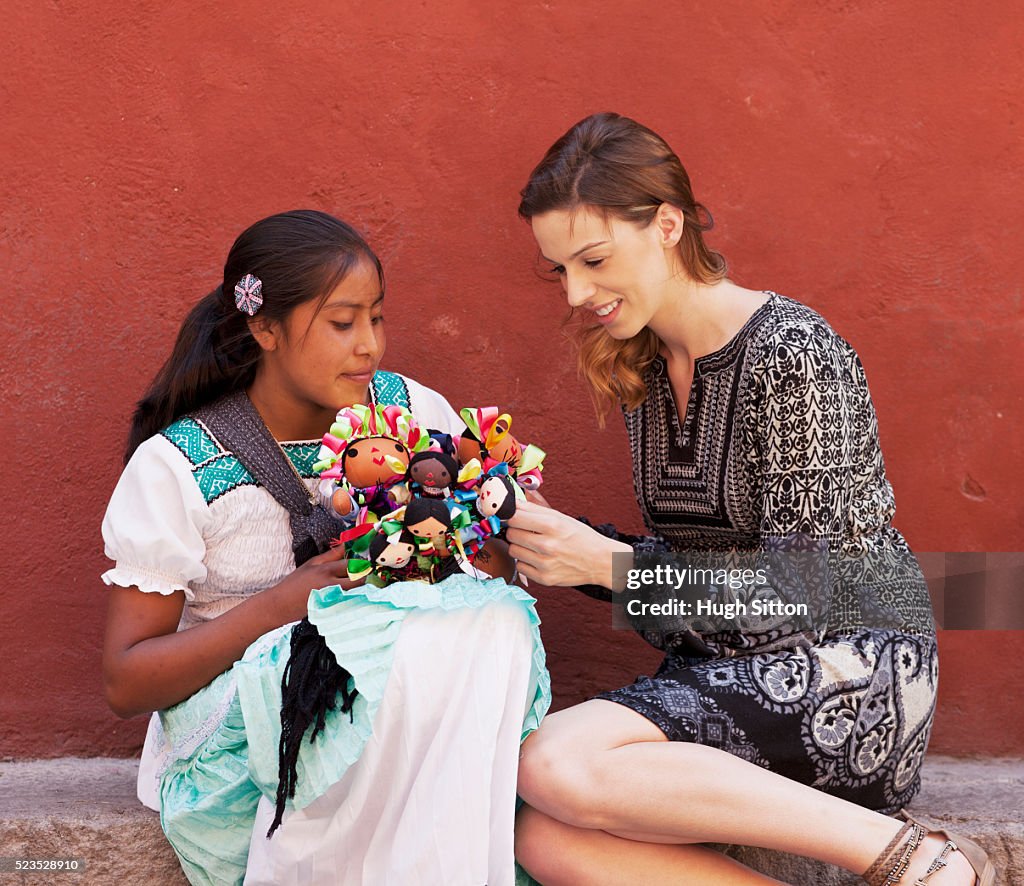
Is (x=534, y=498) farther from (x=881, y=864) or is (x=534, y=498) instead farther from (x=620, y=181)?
(x=881, y=864)

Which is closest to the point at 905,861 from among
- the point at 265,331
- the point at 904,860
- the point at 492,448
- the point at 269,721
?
the point at 904,860

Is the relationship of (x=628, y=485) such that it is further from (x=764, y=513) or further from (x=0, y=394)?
(x=0, y=394)

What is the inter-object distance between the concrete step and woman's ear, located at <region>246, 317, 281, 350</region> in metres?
1.17

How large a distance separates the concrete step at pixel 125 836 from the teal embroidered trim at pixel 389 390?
1153 mm

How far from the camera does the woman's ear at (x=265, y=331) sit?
289cm

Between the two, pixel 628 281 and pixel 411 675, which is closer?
pixel 411 675

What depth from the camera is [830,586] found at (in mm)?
2619

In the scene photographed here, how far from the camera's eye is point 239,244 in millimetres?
2916

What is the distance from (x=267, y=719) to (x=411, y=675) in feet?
1.06

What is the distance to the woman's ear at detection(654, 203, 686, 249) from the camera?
2711 mm

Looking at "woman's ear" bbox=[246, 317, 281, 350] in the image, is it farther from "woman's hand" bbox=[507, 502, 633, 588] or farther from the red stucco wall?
"woman's hand" bbox=[507, 502, 633, 588]

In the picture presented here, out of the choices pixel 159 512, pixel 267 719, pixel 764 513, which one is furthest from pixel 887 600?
pixel 159 512

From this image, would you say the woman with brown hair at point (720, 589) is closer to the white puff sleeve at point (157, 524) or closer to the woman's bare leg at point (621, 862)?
the woman's bare leg at point (621, 862)

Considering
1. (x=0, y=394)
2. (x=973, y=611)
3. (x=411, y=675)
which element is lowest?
(x=973, y=611)
